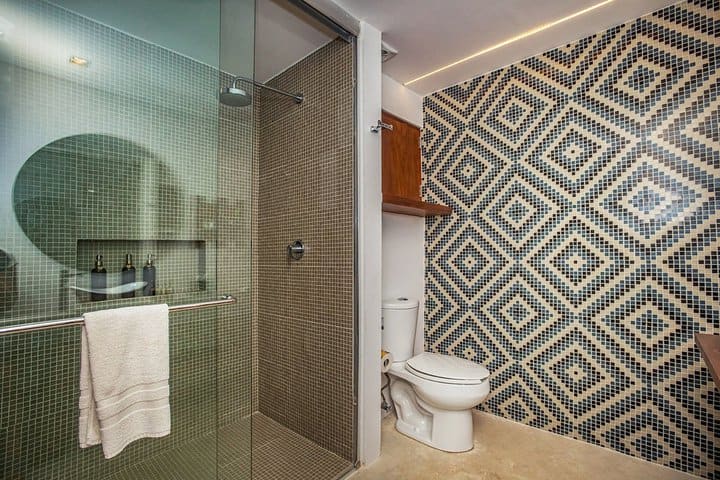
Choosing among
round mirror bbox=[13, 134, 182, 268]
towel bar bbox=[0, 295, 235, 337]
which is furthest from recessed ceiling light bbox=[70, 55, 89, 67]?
towel bar bbox=[0, 295, 235, 337]

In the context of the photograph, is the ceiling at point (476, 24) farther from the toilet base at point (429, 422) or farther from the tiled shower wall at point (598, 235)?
the toilet base at point (429, 422)

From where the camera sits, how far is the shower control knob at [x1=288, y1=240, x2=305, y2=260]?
199 centimetres

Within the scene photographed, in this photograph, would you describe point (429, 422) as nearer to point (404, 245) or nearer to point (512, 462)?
point (512, 462)

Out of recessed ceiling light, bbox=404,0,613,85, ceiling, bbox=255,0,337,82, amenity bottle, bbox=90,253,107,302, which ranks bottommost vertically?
amenity bottle, bbox=90,253,107,302

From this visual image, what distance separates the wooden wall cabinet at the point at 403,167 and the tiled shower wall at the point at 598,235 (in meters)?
0.23

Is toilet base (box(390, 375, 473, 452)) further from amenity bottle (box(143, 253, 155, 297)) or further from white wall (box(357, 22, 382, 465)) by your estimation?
amenity bottle (box(143, 253, 155, 297))

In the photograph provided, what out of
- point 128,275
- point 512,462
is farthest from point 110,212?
point 512,462

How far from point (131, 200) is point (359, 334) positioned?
118 centimetres

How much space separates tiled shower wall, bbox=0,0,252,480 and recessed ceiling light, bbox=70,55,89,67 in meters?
0.02

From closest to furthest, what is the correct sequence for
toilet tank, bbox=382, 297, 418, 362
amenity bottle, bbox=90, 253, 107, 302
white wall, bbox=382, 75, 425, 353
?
amenity bottle, bbox=90, 253, 107, 302 < toilet tank, bbox=382, 297, 418, 362 < white wall, bbox=382, 75, 425, 353

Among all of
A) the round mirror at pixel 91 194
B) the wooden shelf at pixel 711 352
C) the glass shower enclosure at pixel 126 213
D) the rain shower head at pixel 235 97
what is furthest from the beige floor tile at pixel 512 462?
the rain shower head at pixel 235 97

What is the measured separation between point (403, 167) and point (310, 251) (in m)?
1.00

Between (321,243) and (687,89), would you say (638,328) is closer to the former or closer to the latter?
(687,89)

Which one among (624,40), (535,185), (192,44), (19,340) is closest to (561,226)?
(535,185)
